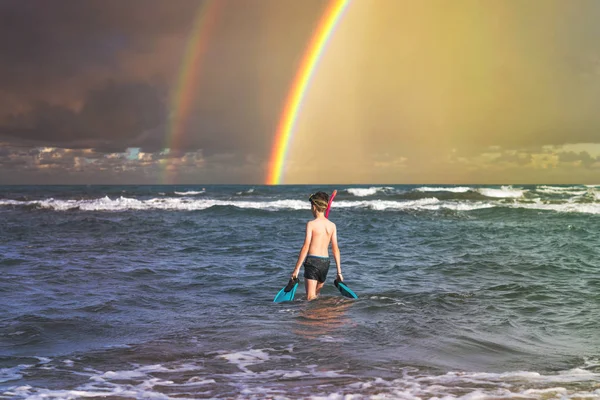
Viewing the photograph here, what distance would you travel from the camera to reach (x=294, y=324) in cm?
718

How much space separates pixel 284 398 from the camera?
437cm

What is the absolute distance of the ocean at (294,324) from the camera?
482 cm

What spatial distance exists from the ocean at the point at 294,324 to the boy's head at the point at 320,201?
1567 millimetres

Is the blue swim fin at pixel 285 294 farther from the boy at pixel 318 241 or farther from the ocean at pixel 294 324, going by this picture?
the boy at pixel 318 241

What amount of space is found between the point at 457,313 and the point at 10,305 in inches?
271

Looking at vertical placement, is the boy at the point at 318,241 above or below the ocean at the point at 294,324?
above

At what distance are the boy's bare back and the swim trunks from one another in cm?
8

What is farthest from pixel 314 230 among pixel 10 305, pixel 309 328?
pixel 10 305

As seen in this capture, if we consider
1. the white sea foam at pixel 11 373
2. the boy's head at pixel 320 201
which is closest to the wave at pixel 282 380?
the white sea foam at pixel 11 373

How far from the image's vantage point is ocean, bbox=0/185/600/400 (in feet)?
15.8

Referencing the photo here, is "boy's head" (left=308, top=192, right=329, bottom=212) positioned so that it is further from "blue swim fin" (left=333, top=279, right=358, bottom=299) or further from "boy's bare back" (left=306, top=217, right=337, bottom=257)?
"blue swim fin" (left=333, top=279, right=358, bottom=299)

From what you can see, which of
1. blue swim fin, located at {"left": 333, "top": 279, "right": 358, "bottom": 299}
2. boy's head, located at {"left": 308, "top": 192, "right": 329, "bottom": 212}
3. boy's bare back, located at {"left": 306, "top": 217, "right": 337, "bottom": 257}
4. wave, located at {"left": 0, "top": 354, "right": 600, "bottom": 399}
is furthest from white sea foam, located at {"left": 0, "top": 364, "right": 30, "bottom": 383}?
blue swim fin, located at {"left": 333, "top": 279, "right": 358, "bottom": 299}

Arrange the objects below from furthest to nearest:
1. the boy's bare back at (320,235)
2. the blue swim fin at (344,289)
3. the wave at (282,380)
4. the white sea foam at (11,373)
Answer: the blue swim fin at (344,289) < the boy's bare back at (320,235) < the white sea foam at (11,373) < the wave at (282,380)

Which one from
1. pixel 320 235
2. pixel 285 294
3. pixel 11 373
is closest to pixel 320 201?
pixel 320 235
